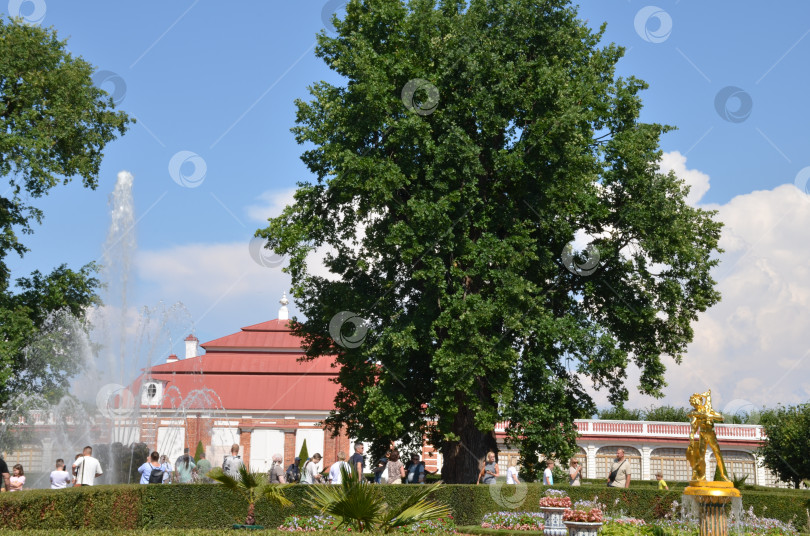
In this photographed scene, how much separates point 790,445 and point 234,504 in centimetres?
3610

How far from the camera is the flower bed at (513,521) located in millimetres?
17875

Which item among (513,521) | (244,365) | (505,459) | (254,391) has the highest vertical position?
(244,365)

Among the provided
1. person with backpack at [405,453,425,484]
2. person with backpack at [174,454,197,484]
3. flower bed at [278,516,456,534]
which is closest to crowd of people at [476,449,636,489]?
person with backpack at [405,453,425,484]

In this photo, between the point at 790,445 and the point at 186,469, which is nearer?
the point at 186,469

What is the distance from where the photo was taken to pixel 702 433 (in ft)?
42.5

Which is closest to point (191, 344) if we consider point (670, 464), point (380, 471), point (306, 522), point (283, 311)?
point (283, 311)

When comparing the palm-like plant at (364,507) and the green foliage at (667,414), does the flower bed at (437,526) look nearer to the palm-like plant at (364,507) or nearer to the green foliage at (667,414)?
the palm-like plant at (364,507)

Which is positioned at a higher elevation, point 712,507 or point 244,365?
point 244,365

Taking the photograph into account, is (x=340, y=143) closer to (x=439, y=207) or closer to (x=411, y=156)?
(x=411, y=156)

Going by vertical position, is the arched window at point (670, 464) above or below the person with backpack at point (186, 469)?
above

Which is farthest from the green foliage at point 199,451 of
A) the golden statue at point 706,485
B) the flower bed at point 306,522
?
the golden statue at point 706,485

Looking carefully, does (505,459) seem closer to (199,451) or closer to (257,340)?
(257,340)

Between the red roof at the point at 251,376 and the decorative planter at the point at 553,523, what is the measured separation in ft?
111

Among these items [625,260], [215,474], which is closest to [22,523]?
[215,474]
